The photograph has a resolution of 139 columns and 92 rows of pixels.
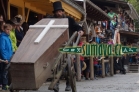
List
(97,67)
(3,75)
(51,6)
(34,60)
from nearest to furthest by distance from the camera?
(34,60)
(3,75)
(51,6)
(97,67)

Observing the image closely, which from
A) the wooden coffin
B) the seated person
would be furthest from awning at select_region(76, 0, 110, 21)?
the wooden coffin

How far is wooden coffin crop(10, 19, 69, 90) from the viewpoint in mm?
6141

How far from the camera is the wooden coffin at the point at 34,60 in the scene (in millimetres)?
6141

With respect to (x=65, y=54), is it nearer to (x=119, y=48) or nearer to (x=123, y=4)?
(x=119, y=48)

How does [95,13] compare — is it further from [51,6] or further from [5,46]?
[5,46]

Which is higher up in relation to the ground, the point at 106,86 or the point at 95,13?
the point at 95,13

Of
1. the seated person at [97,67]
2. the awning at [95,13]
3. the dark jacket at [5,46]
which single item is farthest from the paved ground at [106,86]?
the awning at [95,13]

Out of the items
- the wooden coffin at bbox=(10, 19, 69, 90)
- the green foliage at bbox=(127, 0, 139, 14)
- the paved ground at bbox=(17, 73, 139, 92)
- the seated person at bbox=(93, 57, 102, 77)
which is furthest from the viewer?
the green foliage at bbox=(127, 0, 139, 14)

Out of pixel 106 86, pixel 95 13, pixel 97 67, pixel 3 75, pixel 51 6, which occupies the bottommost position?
pixel 97 67

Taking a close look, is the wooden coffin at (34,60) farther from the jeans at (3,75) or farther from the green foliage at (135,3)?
the green foliage at (135,3)

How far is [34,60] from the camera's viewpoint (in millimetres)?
6105

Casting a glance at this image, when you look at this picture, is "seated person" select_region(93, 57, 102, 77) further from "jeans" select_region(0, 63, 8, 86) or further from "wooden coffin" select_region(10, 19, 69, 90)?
"wooden coffin" select_region(10, 19, 69, 90)

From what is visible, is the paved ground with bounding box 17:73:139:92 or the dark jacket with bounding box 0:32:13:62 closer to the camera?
the dark jacket with bounding box 0:32:13:62

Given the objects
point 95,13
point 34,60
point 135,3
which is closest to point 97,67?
point 95,13
